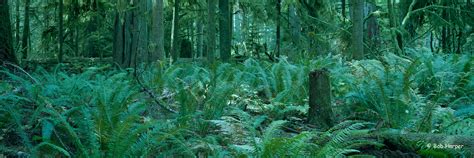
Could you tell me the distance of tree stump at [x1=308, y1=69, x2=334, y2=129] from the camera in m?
4.36

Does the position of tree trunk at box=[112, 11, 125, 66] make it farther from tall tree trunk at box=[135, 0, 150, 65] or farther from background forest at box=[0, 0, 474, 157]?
tall tree trunk at box=[135, 0, 150, 65]

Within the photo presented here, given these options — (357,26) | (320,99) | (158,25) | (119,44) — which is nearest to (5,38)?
(158,25)

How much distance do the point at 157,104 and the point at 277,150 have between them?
2.26 meters

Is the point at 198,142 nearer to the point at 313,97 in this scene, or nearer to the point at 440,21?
the point at 313,97

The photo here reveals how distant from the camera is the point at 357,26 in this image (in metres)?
8.09

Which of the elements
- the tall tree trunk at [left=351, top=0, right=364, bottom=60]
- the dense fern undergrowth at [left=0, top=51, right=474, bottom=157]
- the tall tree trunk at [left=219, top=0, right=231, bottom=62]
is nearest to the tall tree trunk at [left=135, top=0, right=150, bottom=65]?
the dense fern undergrowth at [left=0, top=51, right=474, bottom=157]

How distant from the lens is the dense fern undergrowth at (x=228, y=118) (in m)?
2.99

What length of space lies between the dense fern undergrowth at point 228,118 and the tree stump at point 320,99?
0.48 ft

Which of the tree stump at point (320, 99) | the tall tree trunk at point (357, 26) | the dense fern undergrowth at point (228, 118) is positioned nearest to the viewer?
the dense fern undergrowth at point (228, 118)

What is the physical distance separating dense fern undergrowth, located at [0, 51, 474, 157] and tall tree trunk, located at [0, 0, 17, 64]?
1.22 m

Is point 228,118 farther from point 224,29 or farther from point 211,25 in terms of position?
point 224,29

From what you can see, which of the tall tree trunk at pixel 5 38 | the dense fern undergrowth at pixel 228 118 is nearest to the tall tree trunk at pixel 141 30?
the tall tree trunk at pixel 5 38

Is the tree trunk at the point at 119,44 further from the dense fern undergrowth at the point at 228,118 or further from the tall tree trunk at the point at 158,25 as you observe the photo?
the dense fern undergrowth at the point at 228,118

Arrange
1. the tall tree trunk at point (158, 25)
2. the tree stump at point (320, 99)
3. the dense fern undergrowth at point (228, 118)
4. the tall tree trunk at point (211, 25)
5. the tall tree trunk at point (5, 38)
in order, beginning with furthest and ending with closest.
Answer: the tall tree trunk at point (211, 25) < the tall tree trunk at point (158, 25) < the tall tree trunk at point (5, 38) < the tree stump at point (320, 99) < the dense fern undergrowth at point (228, 118)
